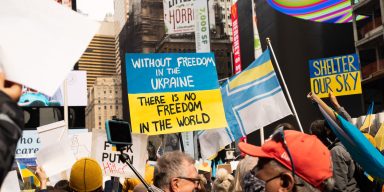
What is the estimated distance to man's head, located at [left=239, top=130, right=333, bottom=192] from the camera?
226cm

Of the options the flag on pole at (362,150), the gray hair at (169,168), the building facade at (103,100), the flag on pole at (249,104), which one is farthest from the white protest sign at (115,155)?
the building facade at (103,100)

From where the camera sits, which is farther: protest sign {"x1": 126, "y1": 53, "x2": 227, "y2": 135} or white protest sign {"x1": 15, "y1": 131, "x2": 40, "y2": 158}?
white protest sign {"x1": 15, "y1": 131, "x2": 40, "y2": 158}

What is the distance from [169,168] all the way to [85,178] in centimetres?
87

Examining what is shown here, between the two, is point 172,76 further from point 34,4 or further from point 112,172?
point 34,4

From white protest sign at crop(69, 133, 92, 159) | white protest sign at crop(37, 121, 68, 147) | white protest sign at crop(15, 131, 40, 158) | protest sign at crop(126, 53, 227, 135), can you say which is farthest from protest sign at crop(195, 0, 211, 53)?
white protest sign at crop(37, 121, 68, 147)

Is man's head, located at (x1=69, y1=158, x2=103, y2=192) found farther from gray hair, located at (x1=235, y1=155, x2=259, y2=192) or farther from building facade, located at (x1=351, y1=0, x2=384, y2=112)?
building facade, located at (x1=351, y1=0, x2=384, y2=112)

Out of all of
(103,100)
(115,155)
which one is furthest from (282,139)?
(103,100)

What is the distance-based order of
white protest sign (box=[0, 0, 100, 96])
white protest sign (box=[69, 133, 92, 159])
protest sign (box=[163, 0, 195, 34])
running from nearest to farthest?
white protest sign (box=[0, 0, 100, 96]) < white protest sign (box=[69, 133, 92, 159]) < protest sign (box=[163, 0, 195, 34])

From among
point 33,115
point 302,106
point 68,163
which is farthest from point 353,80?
point 302,106

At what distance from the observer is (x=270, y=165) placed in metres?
2.34

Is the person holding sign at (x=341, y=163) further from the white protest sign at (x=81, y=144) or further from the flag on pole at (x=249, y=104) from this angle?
the white protest sign at (x=81, y=144)

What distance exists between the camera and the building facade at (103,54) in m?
113

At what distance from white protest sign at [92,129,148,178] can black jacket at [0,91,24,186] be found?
4408mm

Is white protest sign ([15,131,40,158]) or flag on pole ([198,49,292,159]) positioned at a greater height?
flag on pole ([198,49,292,159])
